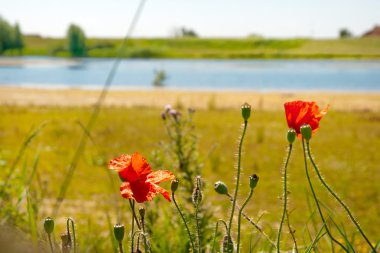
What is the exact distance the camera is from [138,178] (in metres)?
0.90

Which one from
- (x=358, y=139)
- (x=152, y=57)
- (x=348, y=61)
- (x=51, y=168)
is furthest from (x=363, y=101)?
(x=152, y=57)

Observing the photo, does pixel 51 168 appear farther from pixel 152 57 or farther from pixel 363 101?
pixel 152 57

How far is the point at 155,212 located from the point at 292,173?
24.8 ft

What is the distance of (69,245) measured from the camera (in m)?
0.76

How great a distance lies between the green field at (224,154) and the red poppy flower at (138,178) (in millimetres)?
4959

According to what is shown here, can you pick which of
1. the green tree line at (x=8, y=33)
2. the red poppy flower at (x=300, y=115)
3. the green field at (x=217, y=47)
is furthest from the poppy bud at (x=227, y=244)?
the green field at (x=217, y=47)

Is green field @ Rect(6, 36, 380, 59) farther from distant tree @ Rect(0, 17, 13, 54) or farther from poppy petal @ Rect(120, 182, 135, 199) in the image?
poppy petal @ Rect(120, 182, 135, 199)

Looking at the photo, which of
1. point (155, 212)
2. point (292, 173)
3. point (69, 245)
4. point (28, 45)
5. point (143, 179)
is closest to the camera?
point (69, 245)

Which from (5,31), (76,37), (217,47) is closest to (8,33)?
(5,31)

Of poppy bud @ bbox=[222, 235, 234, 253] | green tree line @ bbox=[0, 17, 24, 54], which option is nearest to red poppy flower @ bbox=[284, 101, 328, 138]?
poppy bud @ bbox=[222, 235, 234, 253]

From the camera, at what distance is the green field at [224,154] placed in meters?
8.02

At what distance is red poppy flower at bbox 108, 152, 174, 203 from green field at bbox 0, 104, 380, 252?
4.96 metres

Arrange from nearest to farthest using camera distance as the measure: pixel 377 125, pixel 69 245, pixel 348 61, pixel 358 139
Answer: pixel 69 245
pixel 358 139
pixel 377 125
pixel 348 61

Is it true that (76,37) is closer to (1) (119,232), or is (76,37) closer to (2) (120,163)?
(2) (120,163)
